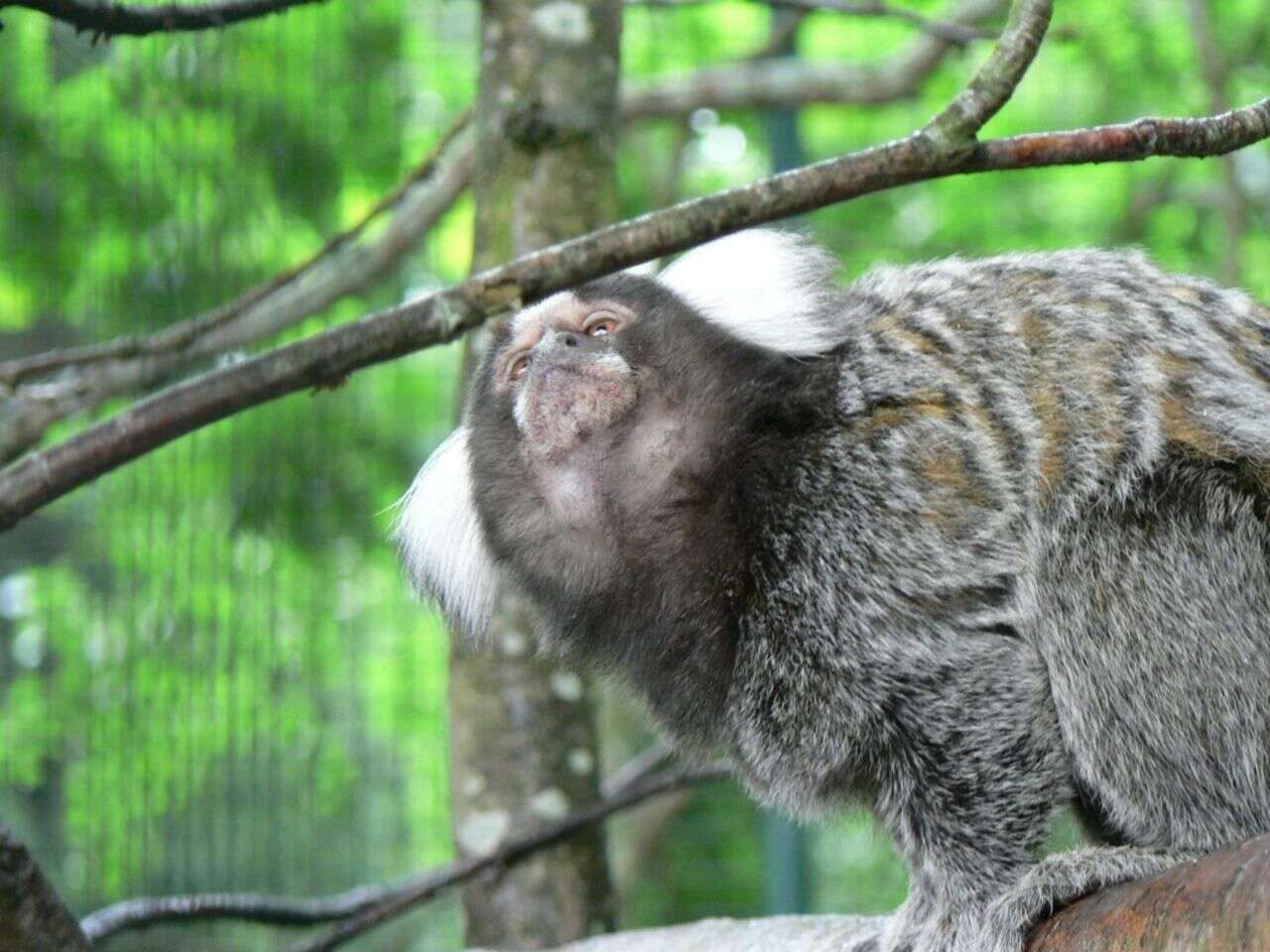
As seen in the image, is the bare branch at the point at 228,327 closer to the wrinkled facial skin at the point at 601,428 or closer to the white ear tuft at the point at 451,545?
the white ear tuft at the point at 451,545

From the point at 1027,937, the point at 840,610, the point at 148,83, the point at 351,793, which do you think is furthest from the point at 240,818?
the point at 1027,937

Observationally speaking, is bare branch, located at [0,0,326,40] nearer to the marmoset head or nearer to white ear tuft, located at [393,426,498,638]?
the marmoset head

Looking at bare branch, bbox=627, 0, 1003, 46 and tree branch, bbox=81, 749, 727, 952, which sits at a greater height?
bare branch, bbox=627, 0, 1003, 46

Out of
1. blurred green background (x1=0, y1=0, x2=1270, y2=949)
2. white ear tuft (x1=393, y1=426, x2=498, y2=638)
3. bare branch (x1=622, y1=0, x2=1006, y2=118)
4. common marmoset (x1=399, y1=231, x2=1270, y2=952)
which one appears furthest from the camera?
bare branch (x1=622, y1=0, x2=1006, y2=118)

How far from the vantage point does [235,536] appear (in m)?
4.92

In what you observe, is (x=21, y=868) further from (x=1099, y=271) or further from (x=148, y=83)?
(x=148, y=83)

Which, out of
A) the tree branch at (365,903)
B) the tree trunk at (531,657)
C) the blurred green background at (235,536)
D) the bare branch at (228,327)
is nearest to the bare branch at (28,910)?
the tree branch at (365,903)

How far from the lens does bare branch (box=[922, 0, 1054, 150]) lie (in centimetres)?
214

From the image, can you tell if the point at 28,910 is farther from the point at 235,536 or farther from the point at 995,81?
the point at 235,536

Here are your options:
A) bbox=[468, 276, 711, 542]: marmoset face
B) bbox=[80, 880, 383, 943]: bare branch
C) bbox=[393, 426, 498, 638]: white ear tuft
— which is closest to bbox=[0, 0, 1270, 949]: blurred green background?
bbox=[80, 880, 383, 943]: bare branch

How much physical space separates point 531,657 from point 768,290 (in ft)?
3.98

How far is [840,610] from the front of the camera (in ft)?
9.45

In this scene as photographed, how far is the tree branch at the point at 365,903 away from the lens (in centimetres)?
345

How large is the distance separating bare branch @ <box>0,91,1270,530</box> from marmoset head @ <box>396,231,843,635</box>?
2.92 ft
